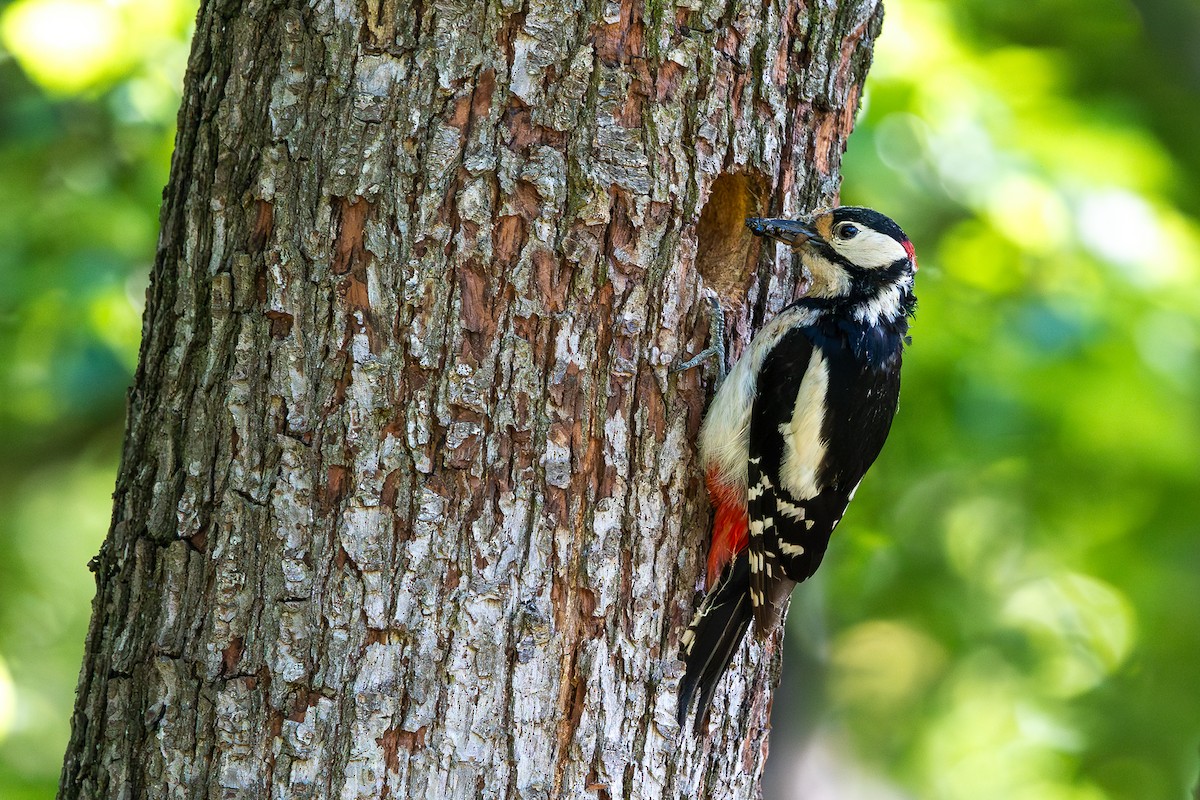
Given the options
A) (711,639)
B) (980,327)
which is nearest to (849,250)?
(711,639)

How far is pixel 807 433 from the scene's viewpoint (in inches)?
122

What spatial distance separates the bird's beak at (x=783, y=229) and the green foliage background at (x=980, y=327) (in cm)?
203

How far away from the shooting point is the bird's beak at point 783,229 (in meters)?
2.79

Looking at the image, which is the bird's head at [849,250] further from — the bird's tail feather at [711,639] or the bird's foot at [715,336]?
the bird's tail feather at [711,639]

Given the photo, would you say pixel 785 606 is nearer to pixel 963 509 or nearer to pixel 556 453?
pixel 556 453

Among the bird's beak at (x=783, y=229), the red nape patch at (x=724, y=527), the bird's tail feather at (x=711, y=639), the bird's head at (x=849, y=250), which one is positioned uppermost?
the bird's head at (x=849, y=250)

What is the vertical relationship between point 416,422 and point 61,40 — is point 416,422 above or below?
below

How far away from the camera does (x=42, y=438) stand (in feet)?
19.4

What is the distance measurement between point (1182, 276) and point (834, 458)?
2.68m

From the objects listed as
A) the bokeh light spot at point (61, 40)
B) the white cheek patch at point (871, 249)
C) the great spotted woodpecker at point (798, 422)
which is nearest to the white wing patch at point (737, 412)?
the great spotted woodpecker at point (798, 422)

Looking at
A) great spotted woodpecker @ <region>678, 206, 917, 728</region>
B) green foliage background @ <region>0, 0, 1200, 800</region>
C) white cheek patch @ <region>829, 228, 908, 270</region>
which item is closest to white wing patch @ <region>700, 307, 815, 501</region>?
great spotted woodpecker @ <region>678, 206, 917, 728</region>

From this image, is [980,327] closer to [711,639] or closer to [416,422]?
[711,639]

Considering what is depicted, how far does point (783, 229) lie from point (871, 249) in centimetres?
59

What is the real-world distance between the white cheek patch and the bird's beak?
0.21 meters
